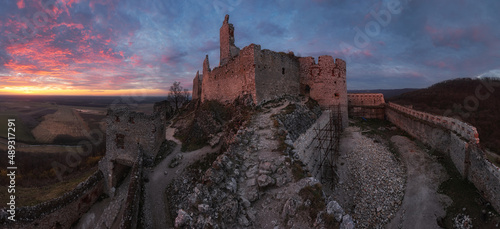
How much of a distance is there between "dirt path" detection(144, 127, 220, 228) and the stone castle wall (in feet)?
66.3

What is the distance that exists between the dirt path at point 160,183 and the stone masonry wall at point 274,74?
6129 millimetres

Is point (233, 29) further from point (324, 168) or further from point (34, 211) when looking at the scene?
point (34, 211)

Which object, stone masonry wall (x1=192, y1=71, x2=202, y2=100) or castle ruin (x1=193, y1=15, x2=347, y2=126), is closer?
castle ruin (x1=193, y1=15, x2=347, y2=126)

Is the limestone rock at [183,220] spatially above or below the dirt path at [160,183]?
above

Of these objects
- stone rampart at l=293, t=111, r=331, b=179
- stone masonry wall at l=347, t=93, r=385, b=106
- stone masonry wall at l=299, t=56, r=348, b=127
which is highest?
stone masonry wall at l=299, t=56, r=348, b=127

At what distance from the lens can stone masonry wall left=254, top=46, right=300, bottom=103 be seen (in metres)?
16.2

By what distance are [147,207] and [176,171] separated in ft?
8.74

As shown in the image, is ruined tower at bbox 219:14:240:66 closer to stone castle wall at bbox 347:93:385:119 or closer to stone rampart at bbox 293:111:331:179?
stone rampart at bbox 293:111:331:179

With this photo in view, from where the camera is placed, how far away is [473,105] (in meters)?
26.7

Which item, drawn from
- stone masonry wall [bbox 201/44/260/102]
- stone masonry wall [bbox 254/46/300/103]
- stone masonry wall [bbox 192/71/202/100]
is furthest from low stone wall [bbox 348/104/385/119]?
stone masonry wall [bbox 192/71/202/100]

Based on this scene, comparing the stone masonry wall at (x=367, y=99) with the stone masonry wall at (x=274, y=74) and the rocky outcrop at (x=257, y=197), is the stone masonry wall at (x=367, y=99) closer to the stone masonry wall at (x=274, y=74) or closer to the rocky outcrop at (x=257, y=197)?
the stone masonry wall at (x=274, y=74)

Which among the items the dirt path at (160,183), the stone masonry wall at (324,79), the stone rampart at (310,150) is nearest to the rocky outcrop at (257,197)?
the stone rampart at (310,150)

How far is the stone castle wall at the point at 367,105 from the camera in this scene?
84.6 ft

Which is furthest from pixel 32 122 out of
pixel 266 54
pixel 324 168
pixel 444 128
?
→ pixel 444 128
